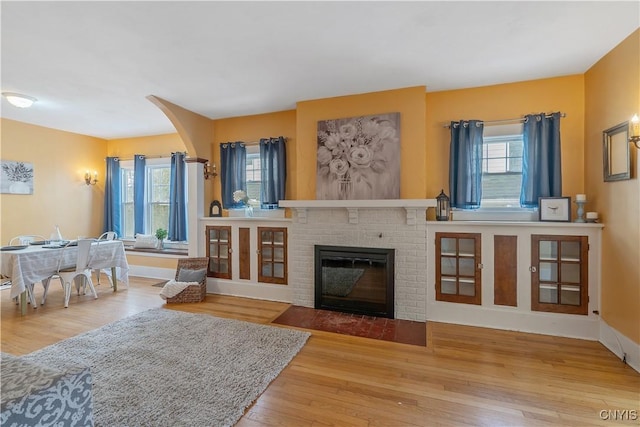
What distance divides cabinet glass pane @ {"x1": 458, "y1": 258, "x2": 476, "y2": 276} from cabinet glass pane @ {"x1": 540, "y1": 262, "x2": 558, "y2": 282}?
2.12 feet

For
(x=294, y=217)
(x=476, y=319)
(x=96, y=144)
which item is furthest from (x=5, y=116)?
(x=476, y=319)

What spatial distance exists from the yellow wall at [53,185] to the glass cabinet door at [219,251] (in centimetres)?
313

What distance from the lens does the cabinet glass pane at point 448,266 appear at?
3.30 meters

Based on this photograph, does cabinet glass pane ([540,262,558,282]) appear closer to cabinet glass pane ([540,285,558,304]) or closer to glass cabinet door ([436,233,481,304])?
cabinet glass pane ([540,285,558,304])

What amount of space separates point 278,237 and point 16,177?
446 centimetres

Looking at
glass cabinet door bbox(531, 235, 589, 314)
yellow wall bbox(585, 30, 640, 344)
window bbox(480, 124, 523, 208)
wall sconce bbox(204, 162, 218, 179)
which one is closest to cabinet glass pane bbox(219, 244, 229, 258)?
wall sconce bbox(204, 162, 218, 179)

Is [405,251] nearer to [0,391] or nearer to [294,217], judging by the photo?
[294,217]

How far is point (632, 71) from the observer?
2.38 m

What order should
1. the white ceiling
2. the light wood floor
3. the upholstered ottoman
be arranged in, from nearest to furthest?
the upholstered ottoman
the light wood floor
the white ceiling

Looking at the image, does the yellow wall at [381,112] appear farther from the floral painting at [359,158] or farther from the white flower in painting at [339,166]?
the white flower in painting at [339,166]

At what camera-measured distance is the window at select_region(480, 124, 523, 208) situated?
337 cm

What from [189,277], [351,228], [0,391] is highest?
[351,228]

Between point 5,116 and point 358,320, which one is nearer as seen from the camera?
point 358,320

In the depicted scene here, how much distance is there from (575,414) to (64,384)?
2.79 meters
